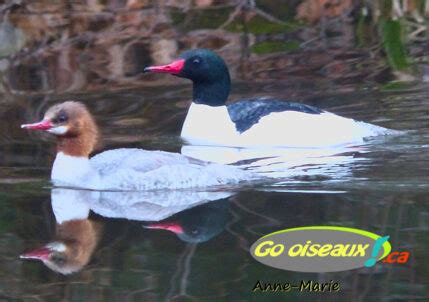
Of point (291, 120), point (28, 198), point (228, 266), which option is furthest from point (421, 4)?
point (228, 266)

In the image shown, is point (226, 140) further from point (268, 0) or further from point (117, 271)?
point (268, 0)

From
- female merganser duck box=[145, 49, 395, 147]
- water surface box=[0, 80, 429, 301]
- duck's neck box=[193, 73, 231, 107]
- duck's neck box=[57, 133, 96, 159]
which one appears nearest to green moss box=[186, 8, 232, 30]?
water surface box=[0, 80, 429, 301]

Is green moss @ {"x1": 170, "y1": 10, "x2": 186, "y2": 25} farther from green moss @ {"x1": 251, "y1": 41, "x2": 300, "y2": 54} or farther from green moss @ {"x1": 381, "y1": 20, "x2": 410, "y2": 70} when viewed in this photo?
green moss @ {"x1": 381, "y1": 20, "x2": 410, "y2": 70}

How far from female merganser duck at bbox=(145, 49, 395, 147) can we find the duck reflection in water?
7.11 feet

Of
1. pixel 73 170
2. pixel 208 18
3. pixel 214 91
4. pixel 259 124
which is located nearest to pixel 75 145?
pixel 73 170

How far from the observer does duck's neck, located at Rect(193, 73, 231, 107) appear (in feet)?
38.4

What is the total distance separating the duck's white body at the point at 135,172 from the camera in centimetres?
900

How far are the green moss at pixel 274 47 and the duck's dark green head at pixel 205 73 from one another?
3.24 m

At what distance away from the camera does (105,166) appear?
9.06 metres

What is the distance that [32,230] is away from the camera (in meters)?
7.96

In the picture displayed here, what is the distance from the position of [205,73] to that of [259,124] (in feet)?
3.24

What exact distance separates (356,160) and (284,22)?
6.32 metres

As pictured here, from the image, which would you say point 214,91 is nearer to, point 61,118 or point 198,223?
point 61,118

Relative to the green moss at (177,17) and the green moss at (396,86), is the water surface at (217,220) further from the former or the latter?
the green moss at (177,17)
